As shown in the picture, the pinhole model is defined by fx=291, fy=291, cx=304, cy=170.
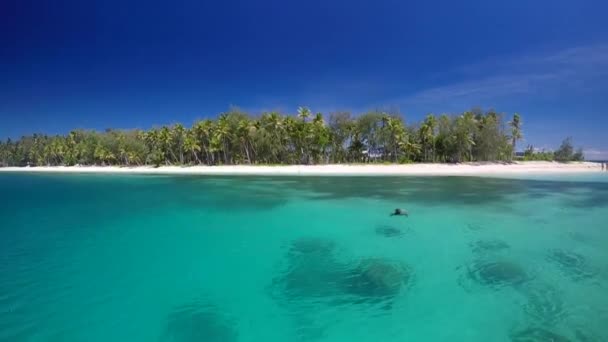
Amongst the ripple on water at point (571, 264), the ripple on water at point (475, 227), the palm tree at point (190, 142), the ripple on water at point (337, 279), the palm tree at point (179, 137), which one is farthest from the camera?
the palm tree at point (179, 137)

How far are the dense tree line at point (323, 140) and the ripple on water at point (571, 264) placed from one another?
51.8 metres

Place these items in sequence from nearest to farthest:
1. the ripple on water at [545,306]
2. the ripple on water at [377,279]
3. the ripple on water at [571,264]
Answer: the ripple on water at [545,306], the ripple on water at [377,279], the ripple on water at [571,264]

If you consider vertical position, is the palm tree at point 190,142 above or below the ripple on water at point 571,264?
above

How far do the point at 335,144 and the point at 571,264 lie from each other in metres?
58.2

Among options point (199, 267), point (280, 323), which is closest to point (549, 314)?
point (280, 323)

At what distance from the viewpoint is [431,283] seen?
8.38 m

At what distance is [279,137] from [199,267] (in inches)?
2229

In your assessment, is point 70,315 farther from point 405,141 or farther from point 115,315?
point 405,141

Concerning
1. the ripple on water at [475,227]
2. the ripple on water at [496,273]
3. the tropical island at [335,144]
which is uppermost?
the tropical island at [335,144]

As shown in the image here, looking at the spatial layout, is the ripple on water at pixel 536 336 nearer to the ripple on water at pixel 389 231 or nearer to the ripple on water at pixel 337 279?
the ripple on water at pixel 337 279

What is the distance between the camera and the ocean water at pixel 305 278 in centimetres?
620

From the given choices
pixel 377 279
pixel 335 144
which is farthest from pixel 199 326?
pixel 335 144

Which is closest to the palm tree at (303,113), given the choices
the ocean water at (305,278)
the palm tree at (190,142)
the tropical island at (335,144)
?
the tropical island at (335,144)

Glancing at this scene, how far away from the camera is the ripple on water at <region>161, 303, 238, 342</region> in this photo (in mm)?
5844
